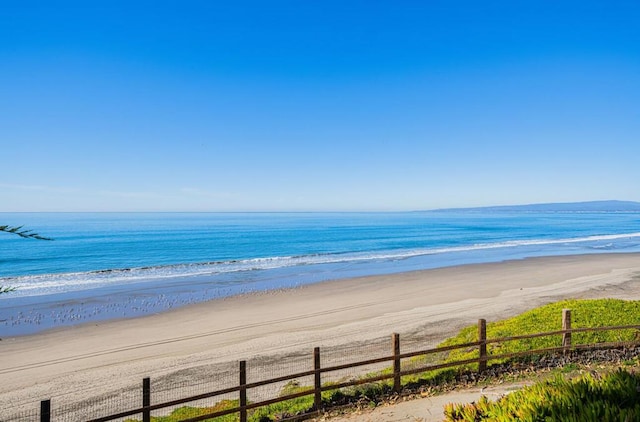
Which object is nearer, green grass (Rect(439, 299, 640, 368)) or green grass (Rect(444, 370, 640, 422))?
green grass (Rect(444, 370, 640, 422))

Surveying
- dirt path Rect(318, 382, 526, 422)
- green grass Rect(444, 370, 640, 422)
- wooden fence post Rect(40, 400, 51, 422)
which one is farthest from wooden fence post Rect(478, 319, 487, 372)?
wooden fence post Rect(40, 400, 51, 422)

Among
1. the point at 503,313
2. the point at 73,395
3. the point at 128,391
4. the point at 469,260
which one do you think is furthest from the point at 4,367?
the point at 469,260

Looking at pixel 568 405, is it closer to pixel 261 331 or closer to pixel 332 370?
pixel 332 370

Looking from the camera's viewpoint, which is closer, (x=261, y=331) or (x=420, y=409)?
(x=420, y=409)

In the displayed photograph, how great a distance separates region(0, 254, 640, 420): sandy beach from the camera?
12.7 m

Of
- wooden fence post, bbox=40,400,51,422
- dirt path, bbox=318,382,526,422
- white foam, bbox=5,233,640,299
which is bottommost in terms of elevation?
white foam, bbox=5,233,640,299

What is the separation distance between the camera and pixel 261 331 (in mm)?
17719

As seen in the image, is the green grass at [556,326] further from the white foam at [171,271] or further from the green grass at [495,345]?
the white foam at [171,271]

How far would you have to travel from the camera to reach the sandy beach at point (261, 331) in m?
12.7

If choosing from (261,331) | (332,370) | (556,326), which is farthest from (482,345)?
(261,331)

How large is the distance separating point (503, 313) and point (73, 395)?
699 inches

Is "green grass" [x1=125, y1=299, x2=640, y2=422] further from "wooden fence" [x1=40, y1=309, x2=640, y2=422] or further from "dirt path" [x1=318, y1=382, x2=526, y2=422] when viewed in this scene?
"dirt path" [x1=318, y1=382, x2=526, y2=422]

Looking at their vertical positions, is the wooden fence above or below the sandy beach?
above

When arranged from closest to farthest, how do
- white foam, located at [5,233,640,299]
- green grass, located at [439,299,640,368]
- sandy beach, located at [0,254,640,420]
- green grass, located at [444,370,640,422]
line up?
green grass, located at [444,370,640,422], green grass, located at [439,299,640,368], sandy beach, located at [0,254,640,420], white foam, located at [5,233,640,299]
